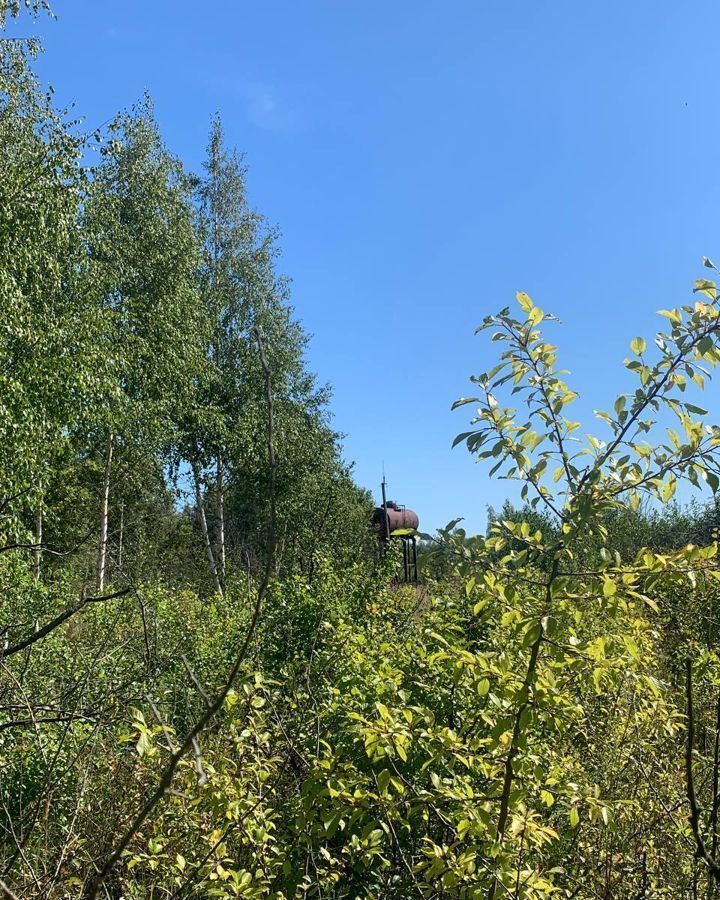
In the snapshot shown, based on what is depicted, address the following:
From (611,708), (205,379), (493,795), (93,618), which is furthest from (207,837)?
(205,379)

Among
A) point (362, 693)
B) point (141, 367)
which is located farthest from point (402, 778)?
point (141, 367)

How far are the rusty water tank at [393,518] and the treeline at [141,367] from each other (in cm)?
110

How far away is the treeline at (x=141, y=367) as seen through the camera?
9.96 meters

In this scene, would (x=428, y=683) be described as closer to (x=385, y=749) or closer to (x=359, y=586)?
(x=385, y=749)

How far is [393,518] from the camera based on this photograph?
82.6 feet

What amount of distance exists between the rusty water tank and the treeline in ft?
3.60

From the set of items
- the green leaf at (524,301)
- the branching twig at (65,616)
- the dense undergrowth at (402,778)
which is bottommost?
the dense undergrowth at (402,778)

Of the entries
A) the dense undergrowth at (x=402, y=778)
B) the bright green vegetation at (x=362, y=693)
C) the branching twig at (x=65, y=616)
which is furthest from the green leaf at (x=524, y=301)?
the branching twig at (x=65, y=616)

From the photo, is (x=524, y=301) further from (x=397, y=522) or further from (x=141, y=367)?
(x=397, y=522)

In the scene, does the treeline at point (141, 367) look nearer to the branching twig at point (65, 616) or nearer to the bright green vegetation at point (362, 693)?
the bright green vegetation at point (362, 693)

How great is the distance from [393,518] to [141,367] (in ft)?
42.4

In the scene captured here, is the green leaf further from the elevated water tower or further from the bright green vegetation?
the elevated water tower

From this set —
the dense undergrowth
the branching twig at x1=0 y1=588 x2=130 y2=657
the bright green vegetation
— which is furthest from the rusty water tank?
the branching twig at x1=0 y1=588 x2=130 y2=657

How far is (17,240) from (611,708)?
1013 centimetres
